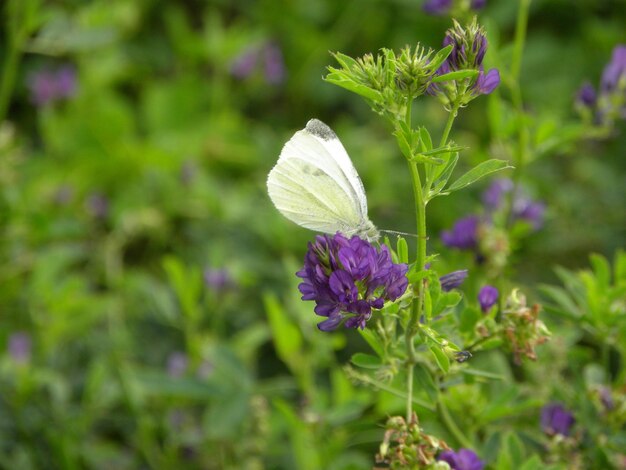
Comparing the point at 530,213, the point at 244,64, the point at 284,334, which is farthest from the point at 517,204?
the point at 244,64

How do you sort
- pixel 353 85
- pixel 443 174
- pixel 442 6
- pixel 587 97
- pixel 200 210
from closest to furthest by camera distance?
pixel 353 85, pixel 443 174, pixel 442 6, pixel 587 97, pixel 200 210

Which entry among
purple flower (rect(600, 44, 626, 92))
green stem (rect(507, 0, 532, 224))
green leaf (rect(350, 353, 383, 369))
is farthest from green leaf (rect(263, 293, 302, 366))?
purple flower (rect(600, 44, 626, 92))

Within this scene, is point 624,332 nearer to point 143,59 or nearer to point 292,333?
point 292,333

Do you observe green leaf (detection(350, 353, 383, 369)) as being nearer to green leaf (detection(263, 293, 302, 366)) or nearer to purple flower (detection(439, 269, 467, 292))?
purple flower (detection(439, 269, 467, 292))

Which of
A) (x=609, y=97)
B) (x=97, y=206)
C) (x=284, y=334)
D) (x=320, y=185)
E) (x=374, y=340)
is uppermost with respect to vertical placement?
(x=609, y=97)

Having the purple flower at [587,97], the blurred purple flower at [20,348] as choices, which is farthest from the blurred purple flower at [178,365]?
Answer: the purple flower at [587,97]

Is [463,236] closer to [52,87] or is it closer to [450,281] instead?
[450,281]
